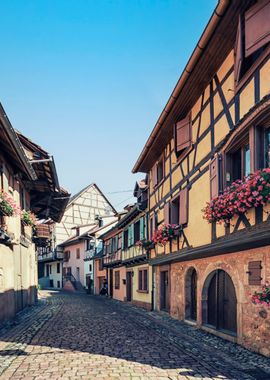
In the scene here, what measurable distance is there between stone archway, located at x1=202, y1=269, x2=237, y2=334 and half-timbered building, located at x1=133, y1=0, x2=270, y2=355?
0.03 m

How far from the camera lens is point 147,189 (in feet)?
60.6

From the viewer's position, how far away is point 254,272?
25.5 ft

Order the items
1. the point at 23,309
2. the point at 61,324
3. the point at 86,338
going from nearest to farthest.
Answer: the point at 86,338, the point at 61,324, the point at 23,309

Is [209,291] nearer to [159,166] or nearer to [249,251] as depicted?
[249,251]

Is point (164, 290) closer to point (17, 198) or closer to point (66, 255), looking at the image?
point (17, 198)

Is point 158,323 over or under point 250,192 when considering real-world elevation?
under

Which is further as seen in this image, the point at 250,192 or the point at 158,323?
the point at 158,323

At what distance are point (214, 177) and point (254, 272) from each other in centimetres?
238

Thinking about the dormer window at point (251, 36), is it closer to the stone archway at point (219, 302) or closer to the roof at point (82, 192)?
the stone archway at point (219, 302)

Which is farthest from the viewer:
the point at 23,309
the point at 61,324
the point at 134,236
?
the point at 134,236

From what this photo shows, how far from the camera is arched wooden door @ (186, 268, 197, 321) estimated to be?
1223cm

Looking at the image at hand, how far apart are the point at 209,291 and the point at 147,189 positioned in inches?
329

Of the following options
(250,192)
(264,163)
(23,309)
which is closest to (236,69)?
(264,163)

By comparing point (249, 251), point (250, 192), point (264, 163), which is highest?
point (264, 163)
